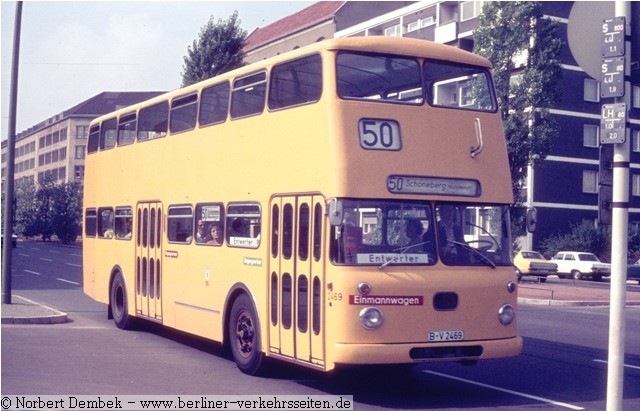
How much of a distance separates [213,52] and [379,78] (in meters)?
40.3

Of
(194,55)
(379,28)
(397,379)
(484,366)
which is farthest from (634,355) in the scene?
(379,28)

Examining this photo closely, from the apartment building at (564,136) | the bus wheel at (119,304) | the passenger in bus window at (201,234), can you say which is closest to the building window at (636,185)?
the apartment building at (564,136)

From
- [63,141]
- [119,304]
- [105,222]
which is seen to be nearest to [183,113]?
[119,304]

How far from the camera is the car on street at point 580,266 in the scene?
1993 inches

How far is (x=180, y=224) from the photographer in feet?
48.8

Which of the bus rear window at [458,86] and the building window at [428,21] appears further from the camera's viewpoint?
the building window at [428,21]

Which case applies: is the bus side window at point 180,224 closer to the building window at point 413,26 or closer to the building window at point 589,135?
the building window at point 589,135

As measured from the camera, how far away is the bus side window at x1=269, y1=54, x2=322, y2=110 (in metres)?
11.0

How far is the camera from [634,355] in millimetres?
15492

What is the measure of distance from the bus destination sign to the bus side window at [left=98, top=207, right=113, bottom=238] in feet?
30.0

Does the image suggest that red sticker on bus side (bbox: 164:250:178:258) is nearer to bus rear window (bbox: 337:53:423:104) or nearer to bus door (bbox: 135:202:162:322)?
bus door (bbox: 135:202:162:322)

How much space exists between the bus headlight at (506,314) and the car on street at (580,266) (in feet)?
135

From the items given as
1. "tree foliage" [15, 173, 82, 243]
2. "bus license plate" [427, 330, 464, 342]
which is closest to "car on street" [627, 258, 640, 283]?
"bus license plate" [427, 330, 464, 342]

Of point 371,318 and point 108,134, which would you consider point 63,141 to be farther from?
point 371,318
